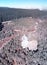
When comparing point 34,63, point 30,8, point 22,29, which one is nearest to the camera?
point 34,63

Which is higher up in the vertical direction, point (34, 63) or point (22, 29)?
point (22, 29)

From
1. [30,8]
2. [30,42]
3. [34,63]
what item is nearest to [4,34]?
[30,42]

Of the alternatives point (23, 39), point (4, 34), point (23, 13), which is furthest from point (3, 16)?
point (23, 39)

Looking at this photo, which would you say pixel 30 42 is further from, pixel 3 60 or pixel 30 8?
pixel 30 8

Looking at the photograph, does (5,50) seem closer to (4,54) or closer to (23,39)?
(4,54)

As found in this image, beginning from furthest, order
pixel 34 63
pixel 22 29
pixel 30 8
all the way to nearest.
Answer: pixel 30 8
pixel 22 29
pixel 34 63

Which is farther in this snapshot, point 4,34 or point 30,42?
point 4,34
